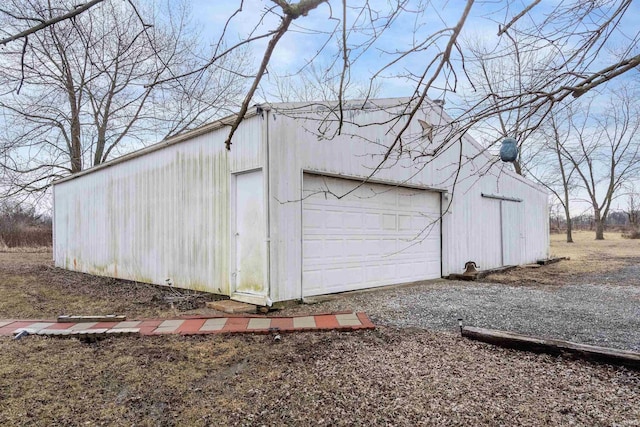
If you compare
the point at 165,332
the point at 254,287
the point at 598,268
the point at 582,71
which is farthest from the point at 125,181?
the point at 598,268

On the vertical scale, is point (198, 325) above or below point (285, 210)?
below

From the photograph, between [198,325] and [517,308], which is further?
[517,308]

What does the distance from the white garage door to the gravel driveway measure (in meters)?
0.40

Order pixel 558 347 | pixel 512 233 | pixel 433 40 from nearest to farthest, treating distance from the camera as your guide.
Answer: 1. pixel 433 40
2. pixel 558 347
3. pixel 512 233

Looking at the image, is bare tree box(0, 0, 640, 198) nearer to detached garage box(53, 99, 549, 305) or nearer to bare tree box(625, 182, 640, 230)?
detached garage box(53, 99, 549, 305)

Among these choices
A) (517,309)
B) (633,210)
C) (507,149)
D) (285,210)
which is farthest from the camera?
(633,210)

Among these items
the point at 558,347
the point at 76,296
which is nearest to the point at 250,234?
the point at 76,296

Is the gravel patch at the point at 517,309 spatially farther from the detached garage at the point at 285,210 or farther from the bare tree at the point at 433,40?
the bare tree at the point at 433,40

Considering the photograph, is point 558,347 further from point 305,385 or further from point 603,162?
point 603,162

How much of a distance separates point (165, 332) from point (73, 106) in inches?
558

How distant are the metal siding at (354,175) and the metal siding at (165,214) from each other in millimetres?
447

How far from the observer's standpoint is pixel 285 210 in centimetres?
579

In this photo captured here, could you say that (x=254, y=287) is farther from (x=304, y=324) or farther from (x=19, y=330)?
(x=19, y=330)

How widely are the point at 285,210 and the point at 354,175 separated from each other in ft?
5.20
